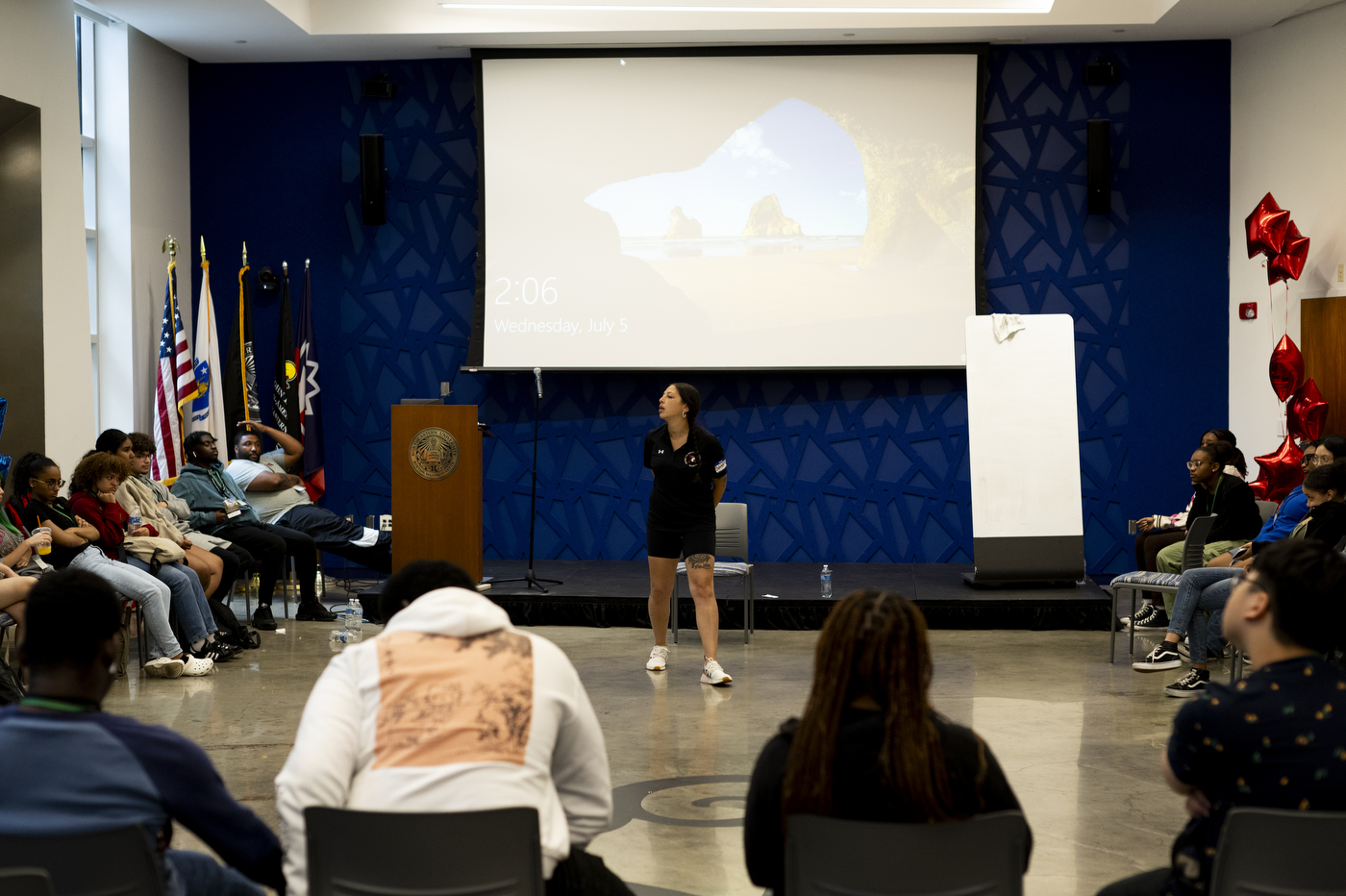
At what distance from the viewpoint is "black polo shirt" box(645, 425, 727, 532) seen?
5.62m

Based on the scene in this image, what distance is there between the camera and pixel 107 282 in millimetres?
8133

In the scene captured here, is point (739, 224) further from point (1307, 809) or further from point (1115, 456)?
point (1307, 809)

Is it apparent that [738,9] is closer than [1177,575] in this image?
No

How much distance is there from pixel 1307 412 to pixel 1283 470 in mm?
394

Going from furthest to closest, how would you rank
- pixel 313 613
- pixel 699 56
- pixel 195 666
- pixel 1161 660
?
1. pixel 699 56
2. pixel 313 613
3. pixel 1161 660
4. pixel 195 666

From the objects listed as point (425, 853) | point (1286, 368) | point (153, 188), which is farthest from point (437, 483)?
point (425, 853)

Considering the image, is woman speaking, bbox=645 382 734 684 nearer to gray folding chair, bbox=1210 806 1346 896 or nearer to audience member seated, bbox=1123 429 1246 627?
audience member seated, bbox=1123 429 1246 627

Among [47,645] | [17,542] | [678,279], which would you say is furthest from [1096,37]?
[47,645]

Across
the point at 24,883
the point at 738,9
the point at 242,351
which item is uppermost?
the point at 738,9

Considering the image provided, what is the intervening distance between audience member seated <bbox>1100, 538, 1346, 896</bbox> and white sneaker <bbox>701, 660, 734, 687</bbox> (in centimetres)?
359

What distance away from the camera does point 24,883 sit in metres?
1.76

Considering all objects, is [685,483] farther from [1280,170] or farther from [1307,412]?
[1280,170]

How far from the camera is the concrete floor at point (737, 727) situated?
3.53m

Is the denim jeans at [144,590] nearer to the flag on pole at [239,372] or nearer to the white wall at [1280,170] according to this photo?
the flag on pole at [239,372]
